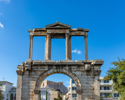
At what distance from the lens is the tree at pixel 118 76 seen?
74.1 feet

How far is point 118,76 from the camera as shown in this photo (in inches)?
898

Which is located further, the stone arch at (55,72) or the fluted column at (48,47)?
the fluted column at (48,47)

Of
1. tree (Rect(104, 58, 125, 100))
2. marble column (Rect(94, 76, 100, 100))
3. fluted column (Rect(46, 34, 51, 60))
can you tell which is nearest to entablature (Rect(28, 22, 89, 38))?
fluted column (Rect(46, 34, 51, 60))

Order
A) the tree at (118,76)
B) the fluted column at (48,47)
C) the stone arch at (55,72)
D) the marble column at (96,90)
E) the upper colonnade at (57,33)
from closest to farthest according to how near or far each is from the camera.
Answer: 1. the marble column at (96,90)
2. the stone arch at (55,72)
3. the fluted column at (48,47)
4. the upper colonnade at (57,33)
5. the tree at (118,76)

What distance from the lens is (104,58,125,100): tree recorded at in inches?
890

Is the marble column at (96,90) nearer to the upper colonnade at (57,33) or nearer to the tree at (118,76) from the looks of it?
the upper colonnade at (57,33)

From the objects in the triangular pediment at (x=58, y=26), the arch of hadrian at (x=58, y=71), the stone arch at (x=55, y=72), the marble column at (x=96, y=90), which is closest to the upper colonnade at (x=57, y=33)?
the triangular pediment at (x=58, y=26)

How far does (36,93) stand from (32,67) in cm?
264

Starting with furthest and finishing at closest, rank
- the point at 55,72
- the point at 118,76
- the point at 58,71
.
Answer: the point at 118,76
the point at 55,72
the point at 58,71

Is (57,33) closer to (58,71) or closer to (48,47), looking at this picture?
(48,47)

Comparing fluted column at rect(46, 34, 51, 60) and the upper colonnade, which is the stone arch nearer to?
the upper colonnade

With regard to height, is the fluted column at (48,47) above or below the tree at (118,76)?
above

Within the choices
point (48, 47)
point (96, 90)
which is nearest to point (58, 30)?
point (48, 47)

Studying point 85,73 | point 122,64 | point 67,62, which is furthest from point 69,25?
point 122,64
